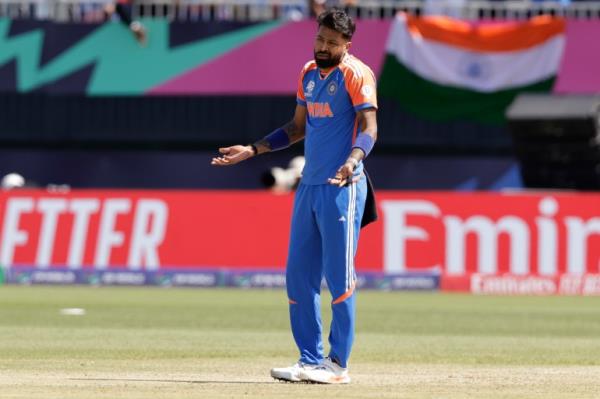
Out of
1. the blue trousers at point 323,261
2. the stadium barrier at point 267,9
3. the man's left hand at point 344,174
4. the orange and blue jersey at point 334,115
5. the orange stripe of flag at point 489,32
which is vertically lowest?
the blue trousers at point 323,261

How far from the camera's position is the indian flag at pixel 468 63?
87.6ft

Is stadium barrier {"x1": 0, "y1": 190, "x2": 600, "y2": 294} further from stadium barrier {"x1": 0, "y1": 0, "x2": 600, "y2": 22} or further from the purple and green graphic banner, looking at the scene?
stadium barrier {"x1": 0, "y1": 0, "x2": 600, "y2": 22}

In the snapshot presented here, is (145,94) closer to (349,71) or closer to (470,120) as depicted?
(470,120)

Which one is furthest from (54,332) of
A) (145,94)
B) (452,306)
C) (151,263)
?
(145,94)

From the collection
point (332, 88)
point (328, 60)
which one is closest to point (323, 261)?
point (332, 88)

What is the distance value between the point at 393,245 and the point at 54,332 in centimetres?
1017

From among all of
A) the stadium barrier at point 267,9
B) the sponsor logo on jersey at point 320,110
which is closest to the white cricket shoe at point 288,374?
the sponsor logo on jersey at point 320,110

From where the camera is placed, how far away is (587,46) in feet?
88.1

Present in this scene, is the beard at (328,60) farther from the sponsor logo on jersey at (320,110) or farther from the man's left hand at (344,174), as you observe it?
the man's left hand at (344,174)

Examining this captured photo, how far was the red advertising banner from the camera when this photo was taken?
23.2m

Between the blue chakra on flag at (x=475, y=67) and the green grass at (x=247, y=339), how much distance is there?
5.96 meters

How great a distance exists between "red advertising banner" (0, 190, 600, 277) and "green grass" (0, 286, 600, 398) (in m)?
1.25

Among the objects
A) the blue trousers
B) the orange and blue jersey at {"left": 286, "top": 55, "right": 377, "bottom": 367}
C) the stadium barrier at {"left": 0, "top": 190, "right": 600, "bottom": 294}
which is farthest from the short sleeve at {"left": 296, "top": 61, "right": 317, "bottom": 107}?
the stadium barrier at {"left": 0, "top": 190, "right": 600, "bottom": 294}

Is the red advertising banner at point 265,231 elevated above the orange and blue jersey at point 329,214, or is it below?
below
